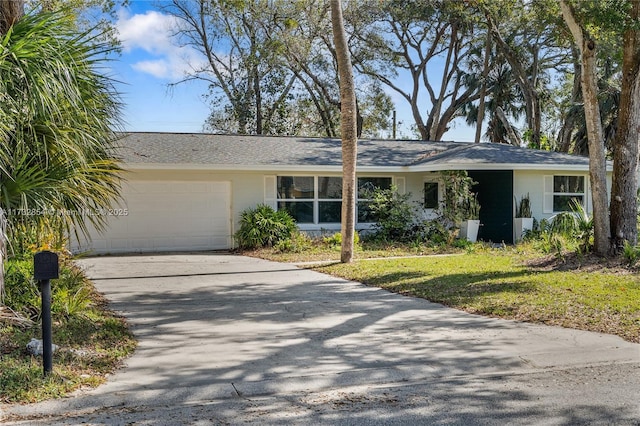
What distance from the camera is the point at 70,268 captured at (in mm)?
8812

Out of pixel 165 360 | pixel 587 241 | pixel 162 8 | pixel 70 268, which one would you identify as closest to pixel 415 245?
pixel 587 241

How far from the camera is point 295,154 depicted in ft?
61.2

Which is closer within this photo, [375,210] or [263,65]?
[375,210]

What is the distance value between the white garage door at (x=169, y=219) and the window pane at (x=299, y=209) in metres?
1.70

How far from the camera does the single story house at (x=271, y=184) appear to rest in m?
16.8

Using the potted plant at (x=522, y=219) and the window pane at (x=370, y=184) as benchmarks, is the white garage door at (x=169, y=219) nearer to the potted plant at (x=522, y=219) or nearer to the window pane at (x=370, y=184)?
the window pane at (x=370, y=184)

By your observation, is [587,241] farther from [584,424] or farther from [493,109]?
[493,109]

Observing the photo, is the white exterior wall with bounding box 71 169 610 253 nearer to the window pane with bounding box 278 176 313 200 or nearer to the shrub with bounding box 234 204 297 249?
the window pane with bounding box 278 176 313 200

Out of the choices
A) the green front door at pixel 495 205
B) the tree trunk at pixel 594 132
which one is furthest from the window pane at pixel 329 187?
the tree trunk at pixel 594 132

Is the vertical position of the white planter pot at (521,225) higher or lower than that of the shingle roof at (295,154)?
lower

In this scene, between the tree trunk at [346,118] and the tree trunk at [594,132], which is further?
the tree trunk at [346,118]

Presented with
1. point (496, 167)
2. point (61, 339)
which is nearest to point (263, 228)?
point (496, 167)

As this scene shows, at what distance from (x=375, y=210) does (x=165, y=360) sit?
1273 cm

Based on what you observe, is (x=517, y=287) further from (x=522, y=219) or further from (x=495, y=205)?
(x=495, y=205)
